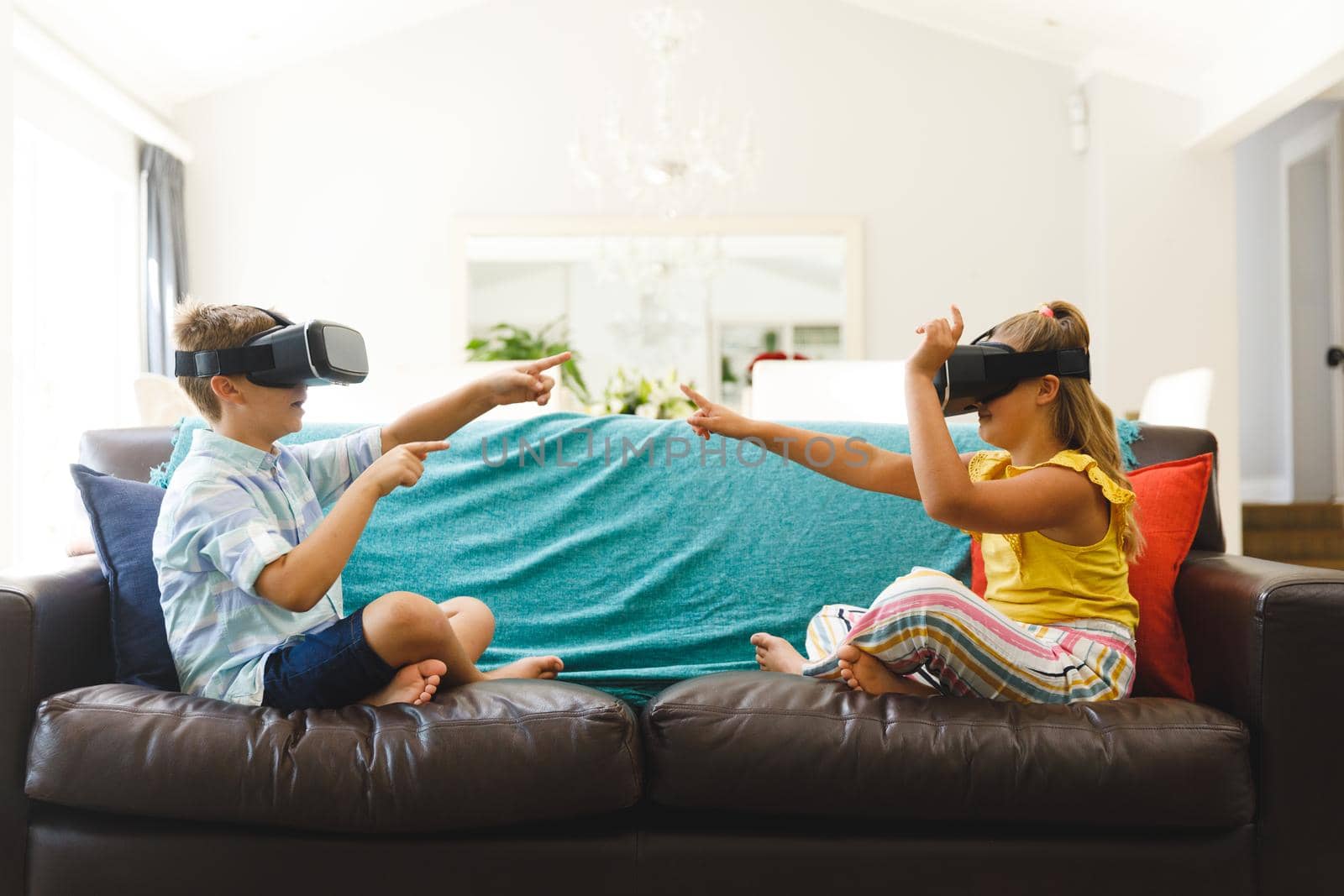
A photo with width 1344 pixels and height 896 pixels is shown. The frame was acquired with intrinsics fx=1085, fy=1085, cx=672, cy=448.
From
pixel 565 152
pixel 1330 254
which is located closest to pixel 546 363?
pixel 565 152

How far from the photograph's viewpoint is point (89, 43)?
15.6 feet

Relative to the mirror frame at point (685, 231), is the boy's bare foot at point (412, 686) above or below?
below

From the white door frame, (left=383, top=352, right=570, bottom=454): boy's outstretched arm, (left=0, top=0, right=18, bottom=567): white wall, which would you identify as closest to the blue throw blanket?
(left=383, top=352, right=570, bottom=454): boy's outstretched arm

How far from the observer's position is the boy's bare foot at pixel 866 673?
148 centimetres

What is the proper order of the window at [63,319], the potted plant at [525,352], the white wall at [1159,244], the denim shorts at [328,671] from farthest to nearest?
the white wall at [1159,244] → the window at [63,319] → the potted plant at [525,352] → the denim shorts at [328,671]

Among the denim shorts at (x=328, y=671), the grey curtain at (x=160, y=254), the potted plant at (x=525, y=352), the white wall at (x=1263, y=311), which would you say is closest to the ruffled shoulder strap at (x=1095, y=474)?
the denim shorts at (x=328, y=671)

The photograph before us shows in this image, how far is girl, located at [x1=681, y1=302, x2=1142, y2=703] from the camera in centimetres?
145

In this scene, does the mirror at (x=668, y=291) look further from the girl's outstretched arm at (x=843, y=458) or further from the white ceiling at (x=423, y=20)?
the girl's outstretched arm at (x=843, y=458)

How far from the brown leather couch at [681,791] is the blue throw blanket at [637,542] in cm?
49

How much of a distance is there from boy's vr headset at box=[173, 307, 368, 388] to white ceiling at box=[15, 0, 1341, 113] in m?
3.62

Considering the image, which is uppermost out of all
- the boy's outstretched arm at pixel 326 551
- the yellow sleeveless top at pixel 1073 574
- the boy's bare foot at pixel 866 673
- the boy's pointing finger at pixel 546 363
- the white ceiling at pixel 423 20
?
the white ceiling at pixel 423 20

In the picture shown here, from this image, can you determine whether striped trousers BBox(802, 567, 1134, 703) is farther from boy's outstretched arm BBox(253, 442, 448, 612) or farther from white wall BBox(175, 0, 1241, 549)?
white wall BBox(175, 0, 1241, 549)

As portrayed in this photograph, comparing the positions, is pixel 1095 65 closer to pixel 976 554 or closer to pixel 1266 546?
pixel 1266 546

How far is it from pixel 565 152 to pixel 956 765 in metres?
5.07
